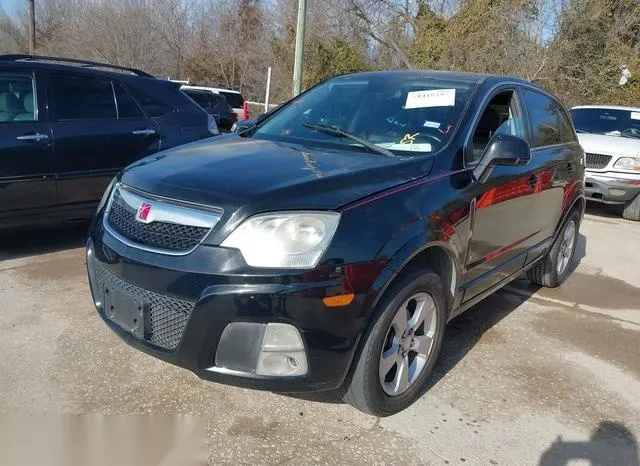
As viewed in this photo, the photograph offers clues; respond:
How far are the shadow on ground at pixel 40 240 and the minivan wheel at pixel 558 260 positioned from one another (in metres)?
4.32

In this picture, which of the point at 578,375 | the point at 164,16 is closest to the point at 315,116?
the point at 578,375

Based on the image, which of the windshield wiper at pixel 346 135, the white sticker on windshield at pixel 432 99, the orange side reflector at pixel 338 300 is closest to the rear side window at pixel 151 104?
the windshield wiper at pixel 346 135

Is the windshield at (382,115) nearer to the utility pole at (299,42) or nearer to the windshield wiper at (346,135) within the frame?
the windshield wiper at (346,135)

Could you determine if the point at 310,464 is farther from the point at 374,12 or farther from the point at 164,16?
the point at 164,16

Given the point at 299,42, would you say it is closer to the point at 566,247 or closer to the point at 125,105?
the point at 125,105

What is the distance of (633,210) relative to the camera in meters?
8.96

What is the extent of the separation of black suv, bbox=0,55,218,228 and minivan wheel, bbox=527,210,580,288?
375 cm

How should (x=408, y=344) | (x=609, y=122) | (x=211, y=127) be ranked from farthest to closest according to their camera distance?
(x=609, y=122) → (x=211, y=127) → (x=408, y=344)

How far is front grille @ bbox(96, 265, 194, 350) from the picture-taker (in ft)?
7.94

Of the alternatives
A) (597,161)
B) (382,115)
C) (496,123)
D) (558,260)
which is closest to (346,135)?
(382,115)

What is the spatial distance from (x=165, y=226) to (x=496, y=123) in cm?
238

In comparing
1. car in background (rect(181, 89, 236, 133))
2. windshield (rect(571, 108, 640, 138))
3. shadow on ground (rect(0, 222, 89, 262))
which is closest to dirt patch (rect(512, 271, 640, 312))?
shadow on ground (rect(0, 222, 89, 262))

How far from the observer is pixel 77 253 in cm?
525

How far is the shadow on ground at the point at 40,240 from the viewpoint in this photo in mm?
5230
